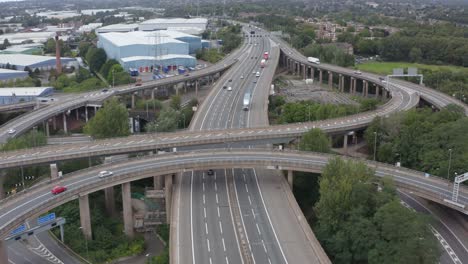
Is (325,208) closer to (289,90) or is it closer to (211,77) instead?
(289,90)

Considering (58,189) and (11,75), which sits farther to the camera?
(11,75)

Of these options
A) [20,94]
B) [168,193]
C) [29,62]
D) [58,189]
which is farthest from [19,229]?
[29,62]

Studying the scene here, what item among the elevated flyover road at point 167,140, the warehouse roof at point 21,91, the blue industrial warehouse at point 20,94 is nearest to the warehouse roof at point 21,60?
the warehouse roof at point 21,91

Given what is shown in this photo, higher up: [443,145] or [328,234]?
[443,145]

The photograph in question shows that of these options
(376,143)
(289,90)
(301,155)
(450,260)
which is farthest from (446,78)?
(450,260)

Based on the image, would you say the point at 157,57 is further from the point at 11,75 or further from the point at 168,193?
the point at 168,193

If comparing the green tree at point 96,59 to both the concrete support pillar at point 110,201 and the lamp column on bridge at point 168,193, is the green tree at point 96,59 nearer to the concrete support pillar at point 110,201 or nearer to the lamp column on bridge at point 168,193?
the concrete support pillar at point 110,201

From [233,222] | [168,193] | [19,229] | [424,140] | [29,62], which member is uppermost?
[29,62]

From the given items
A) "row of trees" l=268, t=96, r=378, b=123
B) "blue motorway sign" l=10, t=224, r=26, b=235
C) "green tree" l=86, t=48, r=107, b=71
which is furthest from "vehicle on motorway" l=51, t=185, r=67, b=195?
"green tree" l=86, t=48, r=107, b=71
